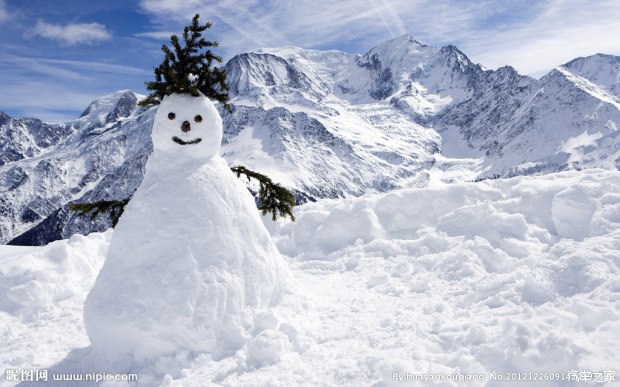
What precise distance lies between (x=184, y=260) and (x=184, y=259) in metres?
0.02

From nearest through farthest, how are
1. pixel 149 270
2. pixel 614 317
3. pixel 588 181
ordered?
pixel 614 317 < pixel 149 270 < pixel 588 181

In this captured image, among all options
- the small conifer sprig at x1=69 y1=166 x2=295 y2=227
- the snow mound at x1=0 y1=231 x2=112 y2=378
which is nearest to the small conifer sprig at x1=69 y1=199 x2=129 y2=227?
the small conifer sprig at x1=69 y1=166 x2=295 y2=227

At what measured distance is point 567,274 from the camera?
6.90 metres

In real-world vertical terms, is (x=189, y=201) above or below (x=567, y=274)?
above

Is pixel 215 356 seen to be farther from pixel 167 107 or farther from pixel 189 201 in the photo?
pixel 167 107

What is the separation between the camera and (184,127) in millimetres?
7332

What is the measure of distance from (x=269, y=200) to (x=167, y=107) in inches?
159

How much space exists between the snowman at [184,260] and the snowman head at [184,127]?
16 mm

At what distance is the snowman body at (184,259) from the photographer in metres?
6.26

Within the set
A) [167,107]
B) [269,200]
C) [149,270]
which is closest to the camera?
[149,270]

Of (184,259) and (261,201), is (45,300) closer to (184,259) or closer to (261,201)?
(184,259)

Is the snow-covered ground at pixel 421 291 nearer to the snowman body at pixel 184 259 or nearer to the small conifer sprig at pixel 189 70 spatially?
the snowman body at pixel 184 259

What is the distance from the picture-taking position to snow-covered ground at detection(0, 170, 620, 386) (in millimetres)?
5465

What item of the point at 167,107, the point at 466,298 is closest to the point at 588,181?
the point at 466,298
